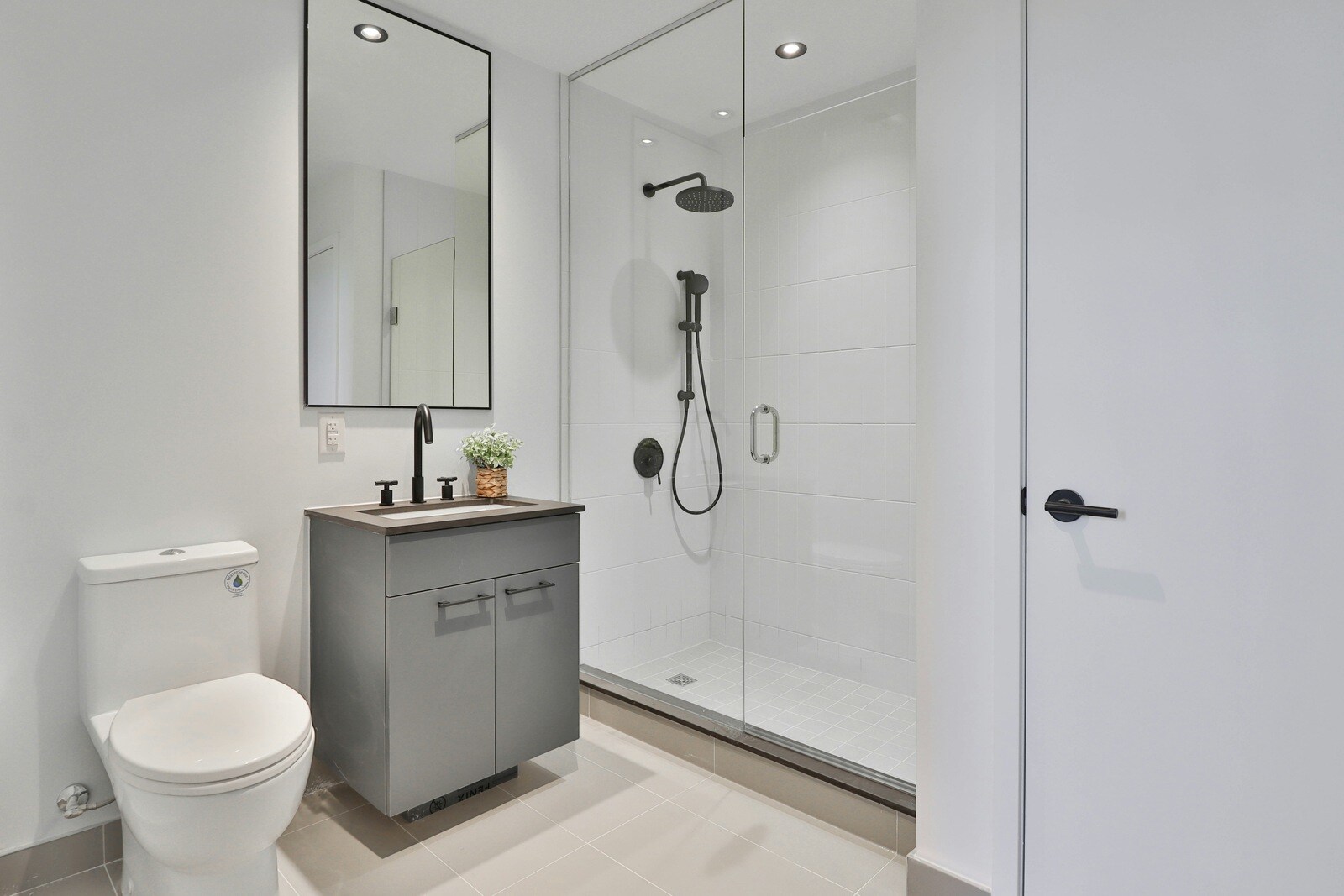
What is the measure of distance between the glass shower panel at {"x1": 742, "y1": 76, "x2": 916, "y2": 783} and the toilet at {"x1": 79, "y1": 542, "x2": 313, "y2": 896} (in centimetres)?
139

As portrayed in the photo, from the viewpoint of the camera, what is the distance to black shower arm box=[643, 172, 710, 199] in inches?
96.4

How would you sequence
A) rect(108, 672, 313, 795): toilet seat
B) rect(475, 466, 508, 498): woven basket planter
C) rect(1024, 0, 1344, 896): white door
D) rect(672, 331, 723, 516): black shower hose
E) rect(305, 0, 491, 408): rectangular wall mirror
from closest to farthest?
rect(1024, 0, 1344, 896): white door → rect(108, 672, 313, 795): toilet seat → rect(305, 0, 491, 408): rectangular wall mirror → rect(672, 331, 723, 516): black shower hose → rect(475, 466, 508, 498): woven basket planter

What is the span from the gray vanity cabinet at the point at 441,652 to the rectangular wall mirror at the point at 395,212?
57 cm

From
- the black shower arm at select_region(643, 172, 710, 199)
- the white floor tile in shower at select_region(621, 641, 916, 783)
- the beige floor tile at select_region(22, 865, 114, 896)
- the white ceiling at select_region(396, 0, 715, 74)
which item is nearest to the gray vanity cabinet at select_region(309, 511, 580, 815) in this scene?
the white floor tile in shower at select_region(621, 641, 916, 783)

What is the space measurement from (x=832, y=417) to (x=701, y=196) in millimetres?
907

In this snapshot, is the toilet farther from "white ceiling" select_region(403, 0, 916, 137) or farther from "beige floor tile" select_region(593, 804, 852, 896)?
"white ceiling" select_region(403, 0, 916, 137)

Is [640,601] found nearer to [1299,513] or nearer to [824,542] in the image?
[824,542]

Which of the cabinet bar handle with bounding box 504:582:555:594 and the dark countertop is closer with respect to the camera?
the dark countertop

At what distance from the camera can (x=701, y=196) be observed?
2.45 metres

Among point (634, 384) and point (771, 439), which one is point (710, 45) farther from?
point (771, 439)

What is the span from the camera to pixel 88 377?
1.80 m

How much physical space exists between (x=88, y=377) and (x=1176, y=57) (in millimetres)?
2546

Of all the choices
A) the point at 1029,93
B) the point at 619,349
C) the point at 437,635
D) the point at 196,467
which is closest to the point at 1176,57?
the point at 1029,93

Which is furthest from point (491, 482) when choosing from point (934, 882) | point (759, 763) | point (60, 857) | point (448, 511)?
point (934, 882)
